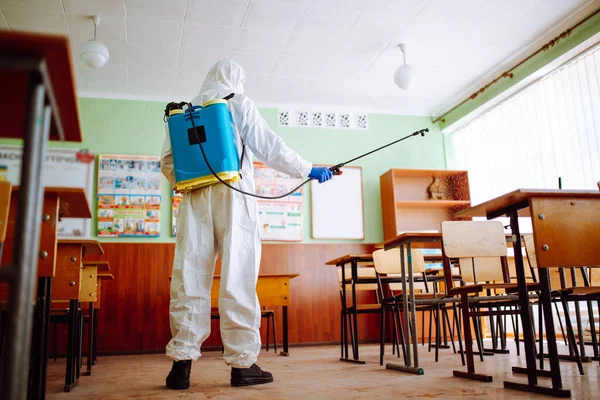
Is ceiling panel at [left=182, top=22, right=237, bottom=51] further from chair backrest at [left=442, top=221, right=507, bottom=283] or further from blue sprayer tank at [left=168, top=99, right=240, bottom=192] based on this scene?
chair backrest at [left=442, top=221, right=507, bottom=283]

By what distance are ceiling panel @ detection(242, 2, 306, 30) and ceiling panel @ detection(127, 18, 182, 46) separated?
0.62 m

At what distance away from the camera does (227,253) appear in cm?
247

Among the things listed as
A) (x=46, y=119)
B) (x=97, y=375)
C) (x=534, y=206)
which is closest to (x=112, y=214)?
(x=97, y=375)

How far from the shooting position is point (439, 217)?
6.23 m

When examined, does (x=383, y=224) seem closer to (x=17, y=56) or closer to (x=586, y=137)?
(x=586, y=137)

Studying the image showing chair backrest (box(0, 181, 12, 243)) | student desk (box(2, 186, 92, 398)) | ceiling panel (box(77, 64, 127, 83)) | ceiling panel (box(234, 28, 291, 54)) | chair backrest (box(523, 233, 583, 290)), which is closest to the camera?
chair backrest (box(0, 181, 12, 243))

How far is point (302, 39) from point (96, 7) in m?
1.75

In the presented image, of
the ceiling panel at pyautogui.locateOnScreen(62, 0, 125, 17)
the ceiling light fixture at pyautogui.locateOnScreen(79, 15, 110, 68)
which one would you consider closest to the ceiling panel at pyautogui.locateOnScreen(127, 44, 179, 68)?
the ceiling light fixture at pyautogui.locateOnScreen(79, 15, 110, 68)

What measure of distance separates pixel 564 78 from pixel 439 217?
6.78 ft

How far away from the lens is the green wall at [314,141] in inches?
224

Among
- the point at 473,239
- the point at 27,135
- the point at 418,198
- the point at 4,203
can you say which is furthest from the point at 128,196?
the point at 27,135

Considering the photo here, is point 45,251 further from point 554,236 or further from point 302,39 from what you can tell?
point 302,39

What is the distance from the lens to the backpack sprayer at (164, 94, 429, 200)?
8.18 feet

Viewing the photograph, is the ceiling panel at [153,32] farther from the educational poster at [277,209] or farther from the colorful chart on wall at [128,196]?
the educational poster at [277,209]
